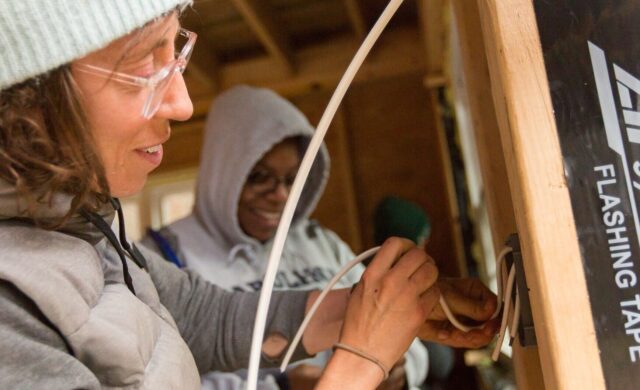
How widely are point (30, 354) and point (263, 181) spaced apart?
3.66 ft

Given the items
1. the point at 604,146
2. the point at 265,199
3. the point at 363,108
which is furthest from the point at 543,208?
the point at 363,108

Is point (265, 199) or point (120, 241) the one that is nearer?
point (120, 241)

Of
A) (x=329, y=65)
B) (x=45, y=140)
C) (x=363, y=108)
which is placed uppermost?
(x=329, y=65)

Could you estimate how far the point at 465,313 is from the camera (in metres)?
0.72

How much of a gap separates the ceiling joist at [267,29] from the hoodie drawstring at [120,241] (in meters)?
1.52

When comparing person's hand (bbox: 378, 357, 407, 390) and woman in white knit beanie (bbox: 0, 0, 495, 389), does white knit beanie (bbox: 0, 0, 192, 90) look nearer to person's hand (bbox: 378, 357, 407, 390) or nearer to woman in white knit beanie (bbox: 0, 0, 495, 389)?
woman in white knit beanie (bbox: 0, 0, 495, 389)

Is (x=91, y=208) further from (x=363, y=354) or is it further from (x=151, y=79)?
(x=363, y=354)

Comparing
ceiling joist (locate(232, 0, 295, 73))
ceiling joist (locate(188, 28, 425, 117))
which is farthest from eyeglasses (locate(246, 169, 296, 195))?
ceiling joist (locate(188, 28, 425, 117))

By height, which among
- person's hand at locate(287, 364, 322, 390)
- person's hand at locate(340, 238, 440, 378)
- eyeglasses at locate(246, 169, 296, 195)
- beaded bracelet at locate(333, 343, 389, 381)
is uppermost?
eyeglasses at locate(246, 169, 296, 195)

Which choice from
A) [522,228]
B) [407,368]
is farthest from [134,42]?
[407,368]

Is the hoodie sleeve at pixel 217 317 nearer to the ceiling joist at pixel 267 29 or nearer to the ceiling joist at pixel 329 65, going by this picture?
the ceiling joist at pixel 267 29

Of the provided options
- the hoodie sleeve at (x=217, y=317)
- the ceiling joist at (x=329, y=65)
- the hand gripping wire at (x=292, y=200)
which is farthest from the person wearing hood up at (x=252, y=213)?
the ceiling joist at (x=329, y=65)

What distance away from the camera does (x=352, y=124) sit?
9.68 feet

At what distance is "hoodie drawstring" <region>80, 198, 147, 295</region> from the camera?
605 mm
